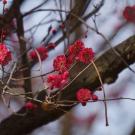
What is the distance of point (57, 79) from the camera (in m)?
2.12

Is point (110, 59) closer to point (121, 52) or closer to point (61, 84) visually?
point (121, 52)

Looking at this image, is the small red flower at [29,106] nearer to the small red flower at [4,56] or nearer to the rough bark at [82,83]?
the rough bark at [82,83]

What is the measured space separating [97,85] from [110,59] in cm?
21

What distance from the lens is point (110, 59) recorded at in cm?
288

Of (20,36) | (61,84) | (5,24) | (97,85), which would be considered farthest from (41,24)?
(61,84)

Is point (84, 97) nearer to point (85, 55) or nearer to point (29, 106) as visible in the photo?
point (85, 55)

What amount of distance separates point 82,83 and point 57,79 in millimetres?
770

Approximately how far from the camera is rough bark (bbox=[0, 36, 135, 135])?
9.29ft

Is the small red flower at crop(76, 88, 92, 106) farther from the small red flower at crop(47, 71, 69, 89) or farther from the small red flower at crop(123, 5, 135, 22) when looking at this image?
the small red flower at crop(123, 5, 135, 22)

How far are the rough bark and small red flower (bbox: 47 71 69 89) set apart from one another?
0.68 metres

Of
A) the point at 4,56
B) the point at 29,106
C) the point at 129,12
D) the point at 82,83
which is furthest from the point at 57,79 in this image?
the point at 129,12

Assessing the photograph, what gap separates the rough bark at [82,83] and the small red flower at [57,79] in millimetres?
677

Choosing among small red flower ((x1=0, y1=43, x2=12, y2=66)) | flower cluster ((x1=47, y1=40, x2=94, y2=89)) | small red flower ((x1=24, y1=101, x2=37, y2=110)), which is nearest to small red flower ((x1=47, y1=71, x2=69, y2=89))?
flower cluster ((x1=47, y1=40, x2=94, y2=89))

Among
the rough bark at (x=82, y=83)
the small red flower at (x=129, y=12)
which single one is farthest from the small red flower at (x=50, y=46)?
the small red flower at (x=129, y=12)
